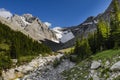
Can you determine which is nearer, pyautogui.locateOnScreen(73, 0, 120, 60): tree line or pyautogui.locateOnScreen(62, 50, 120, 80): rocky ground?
pyautogui.locateOnScreen(62, 50, 120, 80): rocky ground

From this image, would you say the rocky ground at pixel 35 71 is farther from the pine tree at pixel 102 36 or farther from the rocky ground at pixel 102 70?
the rocky ground at pixel 102 70

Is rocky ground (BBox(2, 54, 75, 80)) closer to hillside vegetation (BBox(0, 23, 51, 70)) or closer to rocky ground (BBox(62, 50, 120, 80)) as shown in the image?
hillside vegetation (BBox(0, 23, 51, 70))

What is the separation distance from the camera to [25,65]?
3209 inches

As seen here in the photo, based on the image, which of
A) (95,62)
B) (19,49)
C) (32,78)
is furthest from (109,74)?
(19,49)

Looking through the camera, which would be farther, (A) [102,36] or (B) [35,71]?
(A) [102,36]

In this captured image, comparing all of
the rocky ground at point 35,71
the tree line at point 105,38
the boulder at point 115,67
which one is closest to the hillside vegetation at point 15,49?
the rocky ground at point 35,71

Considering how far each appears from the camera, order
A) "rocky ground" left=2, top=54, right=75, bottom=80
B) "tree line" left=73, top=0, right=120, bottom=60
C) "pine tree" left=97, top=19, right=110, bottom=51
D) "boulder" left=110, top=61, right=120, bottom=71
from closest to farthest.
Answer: "boulder" left=110, top=61, right=120, bottom=71, "rocky ground" left=2, top=54, right=75, bottom=80, "tree line" left=73, top=0, right=120, bottom=60, "pine tree" left=97, top=19, right=110, bottom=51

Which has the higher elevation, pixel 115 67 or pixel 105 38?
pixel 105 38

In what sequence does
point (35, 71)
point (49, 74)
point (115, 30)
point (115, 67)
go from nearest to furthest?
point (115, 67) → point (49, 74) → point (35, 71) → point (115, 30)

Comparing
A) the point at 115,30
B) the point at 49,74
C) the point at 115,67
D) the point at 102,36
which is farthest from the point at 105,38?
the point at 115,67

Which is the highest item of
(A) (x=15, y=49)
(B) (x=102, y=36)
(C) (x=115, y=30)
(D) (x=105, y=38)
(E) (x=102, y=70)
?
(C) (x=115, y=30)

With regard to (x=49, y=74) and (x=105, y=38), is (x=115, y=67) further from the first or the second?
(x=105, y=38)

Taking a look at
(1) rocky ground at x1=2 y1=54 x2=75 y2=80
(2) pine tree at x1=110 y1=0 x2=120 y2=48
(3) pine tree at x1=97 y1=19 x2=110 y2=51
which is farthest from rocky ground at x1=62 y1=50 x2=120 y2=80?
(3) pine tree at x1=97 y1=19 x2=110 y2=51

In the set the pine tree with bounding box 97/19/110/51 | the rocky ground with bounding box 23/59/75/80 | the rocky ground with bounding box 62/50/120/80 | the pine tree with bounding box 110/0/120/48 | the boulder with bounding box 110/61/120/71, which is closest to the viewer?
the boulder with bounding box 110/61/120/71
